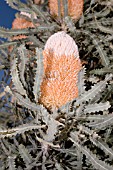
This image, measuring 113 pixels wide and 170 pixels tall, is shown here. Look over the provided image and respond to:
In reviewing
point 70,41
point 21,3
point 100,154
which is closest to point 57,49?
point 70,41

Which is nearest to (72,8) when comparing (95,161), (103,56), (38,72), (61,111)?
(103,56)

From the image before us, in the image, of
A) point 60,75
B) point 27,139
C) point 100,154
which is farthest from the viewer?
point 27,139

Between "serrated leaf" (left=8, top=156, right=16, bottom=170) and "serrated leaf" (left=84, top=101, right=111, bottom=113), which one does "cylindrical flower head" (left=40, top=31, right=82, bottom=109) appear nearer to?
"serrated leaf" (left=84, top=101, right=111, bottom=113)

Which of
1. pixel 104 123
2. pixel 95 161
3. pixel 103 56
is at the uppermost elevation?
pixel 103 56

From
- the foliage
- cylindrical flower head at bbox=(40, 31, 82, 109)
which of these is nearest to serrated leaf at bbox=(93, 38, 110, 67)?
the foliage

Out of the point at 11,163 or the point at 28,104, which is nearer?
the point at 28,104

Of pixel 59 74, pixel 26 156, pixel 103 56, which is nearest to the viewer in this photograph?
pixel 59 74

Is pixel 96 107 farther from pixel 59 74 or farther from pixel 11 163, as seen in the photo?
pixel 11 163

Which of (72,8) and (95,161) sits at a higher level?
(72,8)

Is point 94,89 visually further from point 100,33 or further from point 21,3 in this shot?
point 21,3
